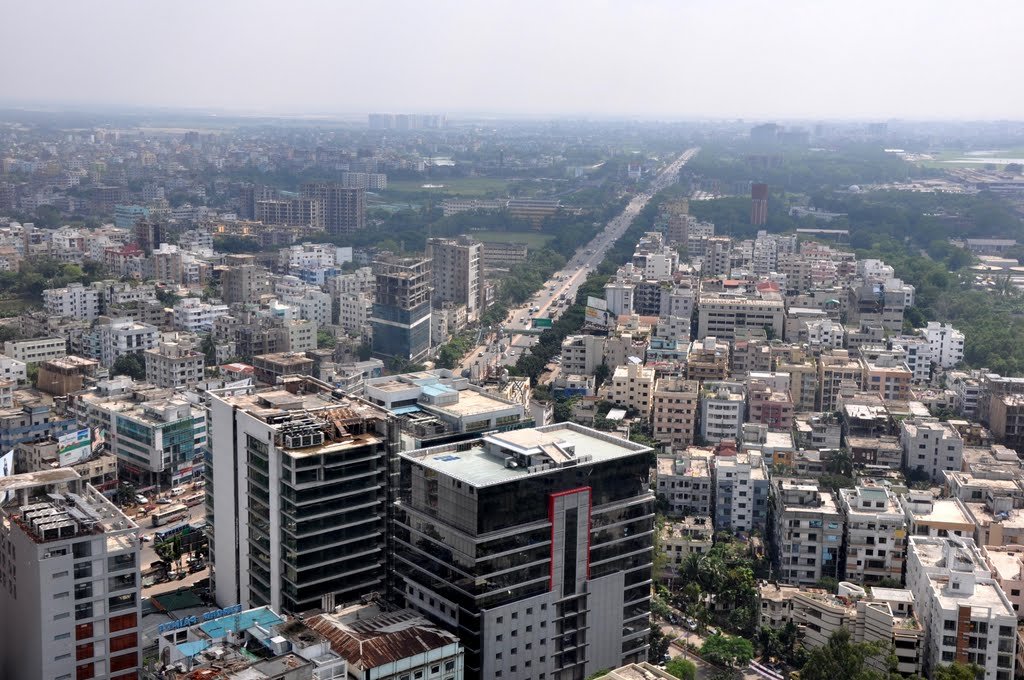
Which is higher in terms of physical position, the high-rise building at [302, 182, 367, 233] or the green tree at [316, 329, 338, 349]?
the high-rise building at [302, 182, 367, 233]

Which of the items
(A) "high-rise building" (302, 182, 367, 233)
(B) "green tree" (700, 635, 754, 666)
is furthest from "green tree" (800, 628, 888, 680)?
(A) "high-rise building" (302, 182, 367, 233)

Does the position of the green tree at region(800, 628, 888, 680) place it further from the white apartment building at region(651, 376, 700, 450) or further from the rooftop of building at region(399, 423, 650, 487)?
the white apartment building at region(651, 376, 700, 450)

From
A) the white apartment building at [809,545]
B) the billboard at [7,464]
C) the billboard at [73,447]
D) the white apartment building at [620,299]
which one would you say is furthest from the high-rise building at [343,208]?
the white apartment building at [809,545]

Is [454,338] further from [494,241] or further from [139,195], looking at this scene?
[139,195]

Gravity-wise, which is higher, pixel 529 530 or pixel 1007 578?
pixel 529 530

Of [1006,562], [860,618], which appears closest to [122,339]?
[860,618]

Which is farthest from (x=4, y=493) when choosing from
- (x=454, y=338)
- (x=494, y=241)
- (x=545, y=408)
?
(x=494, y=241)
